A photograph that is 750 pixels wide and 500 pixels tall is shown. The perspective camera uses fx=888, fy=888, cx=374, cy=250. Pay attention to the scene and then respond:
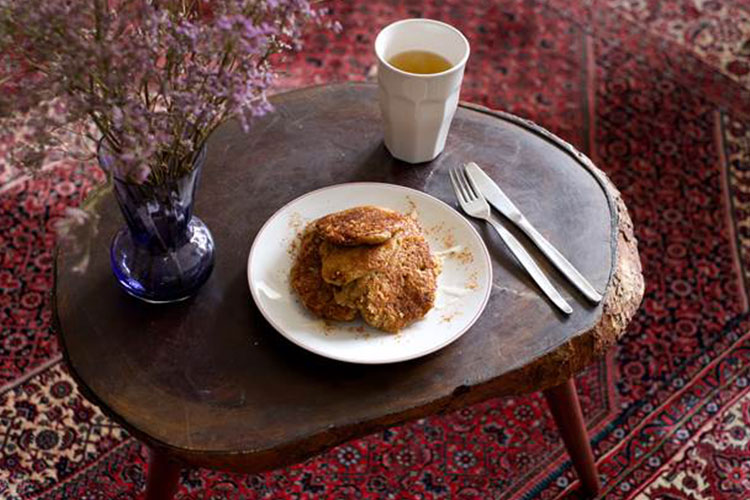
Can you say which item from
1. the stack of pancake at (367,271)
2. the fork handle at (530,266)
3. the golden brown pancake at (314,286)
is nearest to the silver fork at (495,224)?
the fork handle at (530,266)

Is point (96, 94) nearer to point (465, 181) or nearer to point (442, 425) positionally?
point (465, 181)

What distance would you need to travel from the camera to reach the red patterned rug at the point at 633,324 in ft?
4.91

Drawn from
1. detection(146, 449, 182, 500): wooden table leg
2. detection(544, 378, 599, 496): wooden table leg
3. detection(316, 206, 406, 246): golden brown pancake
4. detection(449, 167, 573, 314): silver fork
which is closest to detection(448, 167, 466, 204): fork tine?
detection(449, 167, 573, 314): silver fork

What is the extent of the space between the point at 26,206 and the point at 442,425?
3.22 ft

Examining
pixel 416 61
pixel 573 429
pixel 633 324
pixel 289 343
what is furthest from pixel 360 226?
pixel 633 324

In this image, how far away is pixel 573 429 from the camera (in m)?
1.38

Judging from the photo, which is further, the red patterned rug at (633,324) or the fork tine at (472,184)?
the red patterned rug at (633,324)

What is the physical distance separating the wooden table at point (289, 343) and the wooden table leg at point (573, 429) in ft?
0.04

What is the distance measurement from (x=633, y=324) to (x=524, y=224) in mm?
667

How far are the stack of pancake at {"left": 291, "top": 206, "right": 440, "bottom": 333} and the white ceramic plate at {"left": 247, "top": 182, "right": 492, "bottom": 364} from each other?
2cm

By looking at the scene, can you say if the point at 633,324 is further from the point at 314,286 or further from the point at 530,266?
the point at 314,286

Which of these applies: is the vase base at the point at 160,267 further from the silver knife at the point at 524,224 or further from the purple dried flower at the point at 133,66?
the silver knife at the point at 524,224

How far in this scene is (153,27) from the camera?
2.62 feet

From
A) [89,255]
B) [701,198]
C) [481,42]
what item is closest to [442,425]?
[89,255]
